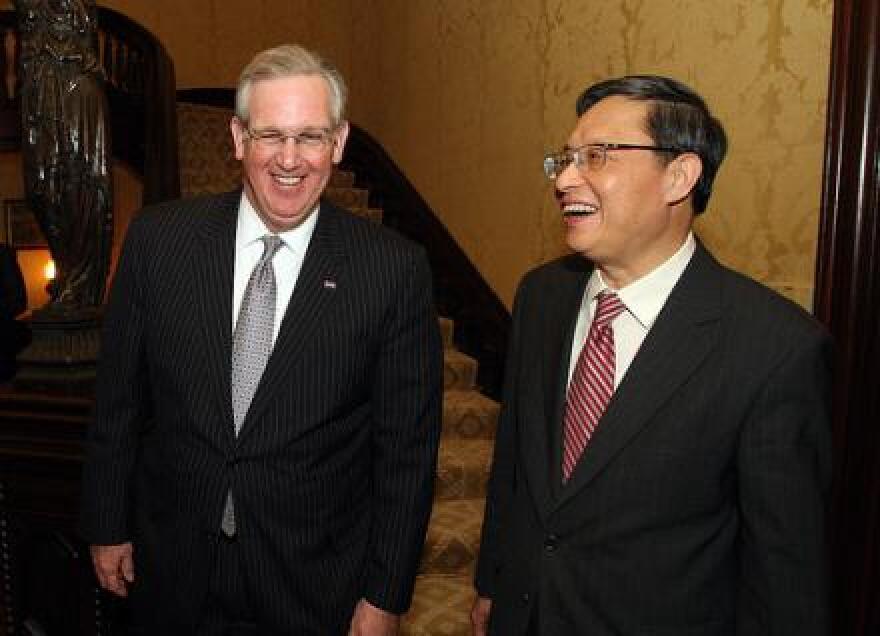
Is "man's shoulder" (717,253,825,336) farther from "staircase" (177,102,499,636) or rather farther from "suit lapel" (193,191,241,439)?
"staircase" (177,102,499,636)

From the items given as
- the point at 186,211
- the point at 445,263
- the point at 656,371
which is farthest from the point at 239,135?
the point at 445,263

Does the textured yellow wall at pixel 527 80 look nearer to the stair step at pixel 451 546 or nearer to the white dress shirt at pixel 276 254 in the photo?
the stair step at pixel 451 546

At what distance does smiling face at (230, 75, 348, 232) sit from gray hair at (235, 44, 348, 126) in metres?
0.01

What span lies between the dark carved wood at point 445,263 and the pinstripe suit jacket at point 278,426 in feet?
8.11

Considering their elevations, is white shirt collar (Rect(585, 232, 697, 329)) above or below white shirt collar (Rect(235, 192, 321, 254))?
below

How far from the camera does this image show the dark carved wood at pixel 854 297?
2012 millimetres

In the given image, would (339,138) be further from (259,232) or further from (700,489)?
(700,489)

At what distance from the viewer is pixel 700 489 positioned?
1363mm

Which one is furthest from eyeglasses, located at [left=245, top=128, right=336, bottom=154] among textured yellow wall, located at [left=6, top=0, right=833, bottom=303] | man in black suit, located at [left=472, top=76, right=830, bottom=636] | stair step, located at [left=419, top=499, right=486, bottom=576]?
stair step, located at [left=419, top=499, right=486, bottom=576]

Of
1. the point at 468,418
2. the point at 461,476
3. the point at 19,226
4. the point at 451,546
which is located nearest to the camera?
the point at 451,546

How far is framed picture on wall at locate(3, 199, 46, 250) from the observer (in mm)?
7363

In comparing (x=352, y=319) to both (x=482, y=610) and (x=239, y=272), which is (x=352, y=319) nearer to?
(x=239, y=272)

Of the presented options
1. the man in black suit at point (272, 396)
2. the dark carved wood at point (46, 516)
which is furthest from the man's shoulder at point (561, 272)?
the dark carved wood at point (46, 516)

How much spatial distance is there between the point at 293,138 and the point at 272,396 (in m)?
0.52
